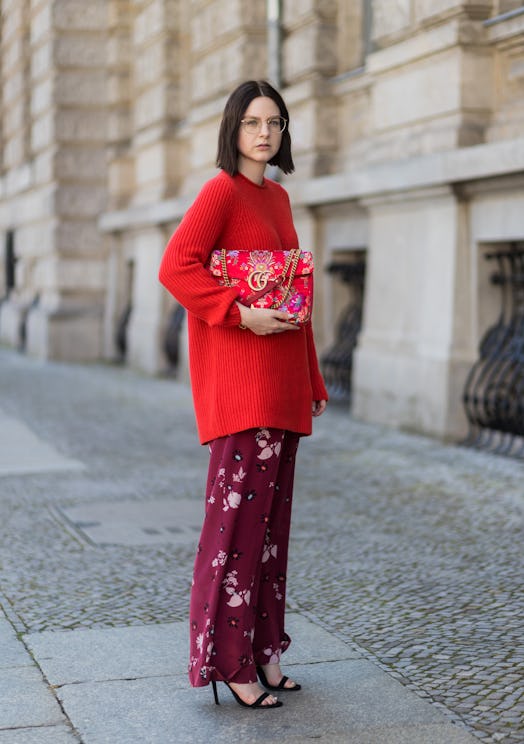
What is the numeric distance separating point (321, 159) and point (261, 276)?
863 centimetres

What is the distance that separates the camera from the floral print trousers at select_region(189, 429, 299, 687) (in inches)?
148

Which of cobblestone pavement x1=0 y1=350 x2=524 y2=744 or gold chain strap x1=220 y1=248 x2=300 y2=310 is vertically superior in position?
gold chain strap x1=220 y1=248 x2=300 y2=310

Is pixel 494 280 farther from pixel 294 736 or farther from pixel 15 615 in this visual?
pixel 294 736

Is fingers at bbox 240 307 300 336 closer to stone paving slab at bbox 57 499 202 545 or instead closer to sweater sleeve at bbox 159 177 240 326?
sweater sleeve at bbox 159 177 240 326

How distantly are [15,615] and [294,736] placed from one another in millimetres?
1562

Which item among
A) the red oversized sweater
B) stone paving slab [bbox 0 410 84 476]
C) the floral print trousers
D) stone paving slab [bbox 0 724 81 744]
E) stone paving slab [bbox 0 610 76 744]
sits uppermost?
the red oversized sweater

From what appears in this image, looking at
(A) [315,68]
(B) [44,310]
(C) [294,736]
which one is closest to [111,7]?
(B) [44,310]

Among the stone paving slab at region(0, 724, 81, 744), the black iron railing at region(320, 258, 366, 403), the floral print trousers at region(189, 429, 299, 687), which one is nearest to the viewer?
the stone paving slab at region(0, 724, 81, 744)

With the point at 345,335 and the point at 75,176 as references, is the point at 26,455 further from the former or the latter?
the point at 75,176

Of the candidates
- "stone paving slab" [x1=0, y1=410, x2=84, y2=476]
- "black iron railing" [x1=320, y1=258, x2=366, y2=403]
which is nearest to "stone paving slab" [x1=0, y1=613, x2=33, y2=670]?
"stone paving slab" [x1=0, y1=410, x2=84, y2=476]

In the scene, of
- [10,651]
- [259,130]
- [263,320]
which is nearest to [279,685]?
[10,651]

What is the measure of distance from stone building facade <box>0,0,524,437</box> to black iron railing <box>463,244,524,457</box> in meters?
0.10

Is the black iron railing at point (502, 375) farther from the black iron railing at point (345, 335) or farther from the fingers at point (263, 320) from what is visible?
the fingers at point (263, 320)

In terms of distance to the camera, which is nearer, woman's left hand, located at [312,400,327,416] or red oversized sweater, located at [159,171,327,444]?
red oversized sweater, located at [159,171,327,444]
